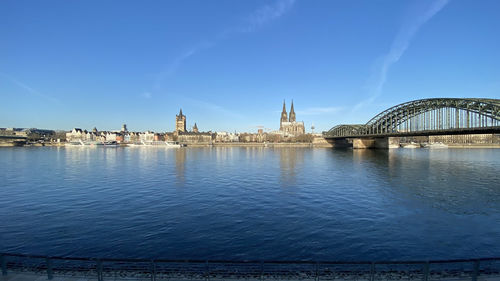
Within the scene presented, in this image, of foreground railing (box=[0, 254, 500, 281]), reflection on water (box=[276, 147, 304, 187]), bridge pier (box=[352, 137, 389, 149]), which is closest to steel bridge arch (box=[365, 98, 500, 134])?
bridge pier (box=[352, 137, 389, 149])

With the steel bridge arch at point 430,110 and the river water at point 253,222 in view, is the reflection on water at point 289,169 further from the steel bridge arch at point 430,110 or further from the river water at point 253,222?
the steel bridge arch at point 430,110

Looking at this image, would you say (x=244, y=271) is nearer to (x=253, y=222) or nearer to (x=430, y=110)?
(x=253, y=222)

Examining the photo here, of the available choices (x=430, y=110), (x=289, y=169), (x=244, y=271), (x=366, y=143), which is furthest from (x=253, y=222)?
(x=366, y=143)

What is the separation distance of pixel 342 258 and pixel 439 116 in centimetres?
10781

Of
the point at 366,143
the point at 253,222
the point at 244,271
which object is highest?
the point at 366,143

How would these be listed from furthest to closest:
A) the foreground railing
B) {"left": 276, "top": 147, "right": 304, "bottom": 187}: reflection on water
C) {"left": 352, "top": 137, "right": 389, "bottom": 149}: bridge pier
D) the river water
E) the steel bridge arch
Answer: {"left": 352, "top": 137, "right": 389, "bottom": 149}: bridge pier → the steel bridge arch → {"left": 276, "top": 147, "right": 304, "bottom": 187}: reflection on water → the river water → the foreground railing

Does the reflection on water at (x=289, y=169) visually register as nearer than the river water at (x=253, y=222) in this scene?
No

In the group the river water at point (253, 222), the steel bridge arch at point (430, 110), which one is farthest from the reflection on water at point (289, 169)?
the steel bridge arch at point (430, 110)

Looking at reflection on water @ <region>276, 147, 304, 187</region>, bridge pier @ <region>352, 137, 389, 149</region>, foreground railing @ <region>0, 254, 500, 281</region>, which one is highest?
bridge pier @ <region>352, 137, 389, 149</region>

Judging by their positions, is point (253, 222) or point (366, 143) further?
point (366, 143)

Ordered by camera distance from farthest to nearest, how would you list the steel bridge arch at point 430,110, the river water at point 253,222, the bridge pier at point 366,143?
the bridge pier at point 366,143 < the steel bridge arch at point 430,110 < the river water at point 253,222

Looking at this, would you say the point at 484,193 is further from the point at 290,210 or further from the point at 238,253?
the point at 238,253

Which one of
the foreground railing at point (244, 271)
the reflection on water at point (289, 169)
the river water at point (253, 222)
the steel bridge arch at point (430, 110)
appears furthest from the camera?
the steel bridge arch at point (430, 110)

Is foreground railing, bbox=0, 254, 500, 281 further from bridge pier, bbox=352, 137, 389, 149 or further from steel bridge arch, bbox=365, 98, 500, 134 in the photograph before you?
bridge pier, bbox=352, 137, 389, 149
